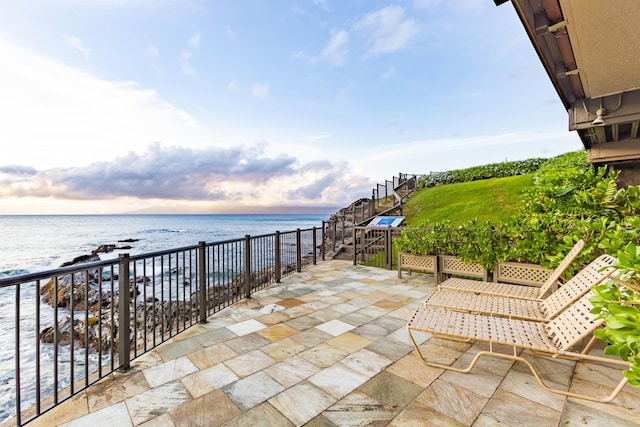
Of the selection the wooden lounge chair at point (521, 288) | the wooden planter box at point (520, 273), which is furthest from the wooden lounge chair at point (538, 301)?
the wooden planter box at point (520, 273)

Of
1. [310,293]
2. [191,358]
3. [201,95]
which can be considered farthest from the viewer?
[201,95]

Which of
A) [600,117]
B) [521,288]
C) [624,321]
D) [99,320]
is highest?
[600,117]

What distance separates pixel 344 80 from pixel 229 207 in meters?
23.3

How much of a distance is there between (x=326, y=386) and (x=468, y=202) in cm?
1285

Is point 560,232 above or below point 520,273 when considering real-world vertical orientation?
above

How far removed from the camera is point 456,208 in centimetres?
1255

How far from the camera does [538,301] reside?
3230 millimetres

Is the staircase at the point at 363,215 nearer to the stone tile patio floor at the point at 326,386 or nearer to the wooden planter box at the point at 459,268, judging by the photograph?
the wooden planter box at the point at 459,268

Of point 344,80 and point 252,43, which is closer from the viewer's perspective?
point 252,43

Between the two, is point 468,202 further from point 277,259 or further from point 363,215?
point 277,259

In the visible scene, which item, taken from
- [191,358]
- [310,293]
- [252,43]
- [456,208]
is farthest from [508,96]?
[191,358]

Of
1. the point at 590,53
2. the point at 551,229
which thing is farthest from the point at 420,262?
the point at 590,53

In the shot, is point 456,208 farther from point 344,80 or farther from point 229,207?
point 229,207

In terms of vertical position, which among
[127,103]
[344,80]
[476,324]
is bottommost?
[476,324]
